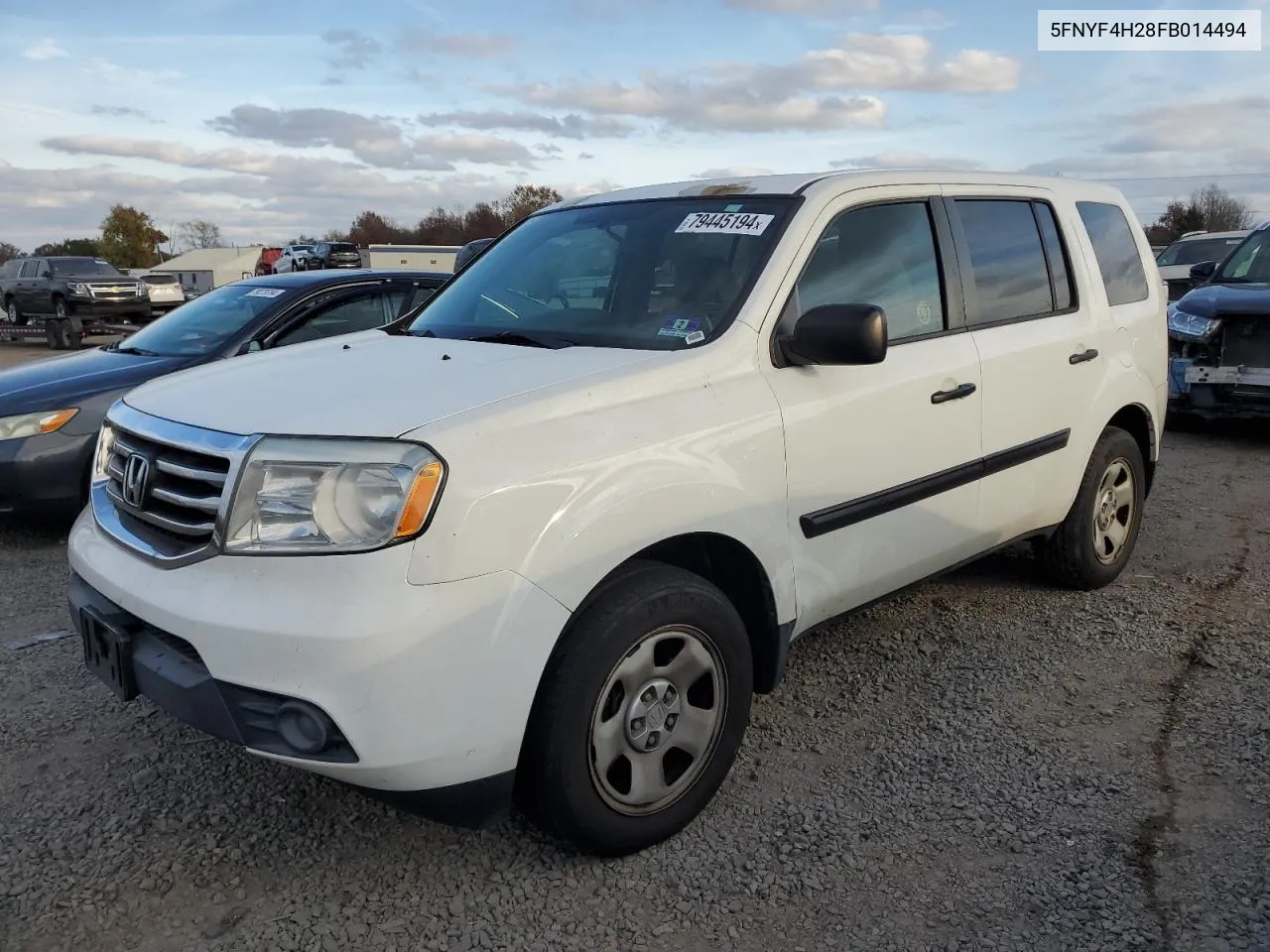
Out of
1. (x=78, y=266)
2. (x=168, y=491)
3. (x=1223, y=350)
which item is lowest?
(x=1223, y=350)

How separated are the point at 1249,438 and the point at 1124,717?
21.6 ft

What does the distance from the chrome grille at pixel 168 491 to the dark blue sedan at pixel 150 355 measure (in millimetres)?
3081

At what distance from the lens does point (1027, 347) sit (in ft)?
13.0

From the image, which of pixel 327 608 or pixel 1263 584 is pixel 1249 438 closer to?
pixel 1263 584

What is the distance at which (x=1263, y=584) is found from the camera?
491 cm

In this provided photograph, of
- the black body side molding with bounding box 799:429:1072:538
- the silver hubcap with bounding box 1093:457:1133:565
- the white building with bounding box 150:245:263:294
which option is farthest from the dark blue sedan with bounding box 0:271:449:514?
the white building with bounding box 150:245:263:294

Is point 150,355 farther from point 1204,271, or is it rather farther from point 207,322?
point 1204,271

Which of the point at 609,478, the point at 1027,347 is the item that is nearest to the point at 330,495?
the point at 609,478

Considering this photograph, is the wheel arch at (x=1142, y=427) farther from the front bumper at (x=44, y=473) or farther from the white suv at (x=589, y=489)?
the front bumper at (x=44, y=473)

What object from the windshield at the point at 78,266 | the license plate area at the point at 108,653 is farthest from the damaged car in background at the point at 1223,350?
the windshield at the point at 78,266

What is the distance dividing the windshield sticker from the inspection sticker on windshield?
1.29 feet

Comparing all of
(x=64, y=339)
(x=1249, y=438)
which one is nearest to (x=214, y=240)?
(x=64, y=339)

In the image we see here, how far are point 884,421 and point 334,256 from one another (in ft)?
137

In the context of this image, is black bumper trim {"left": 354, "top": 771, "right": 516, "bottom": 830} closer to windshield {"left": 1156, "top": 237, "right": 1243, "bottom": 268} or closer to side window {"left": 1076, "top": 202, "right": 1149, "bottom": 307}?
side window {"left": 1076, "top": 202, "right": 1149, "bottom": 307}
